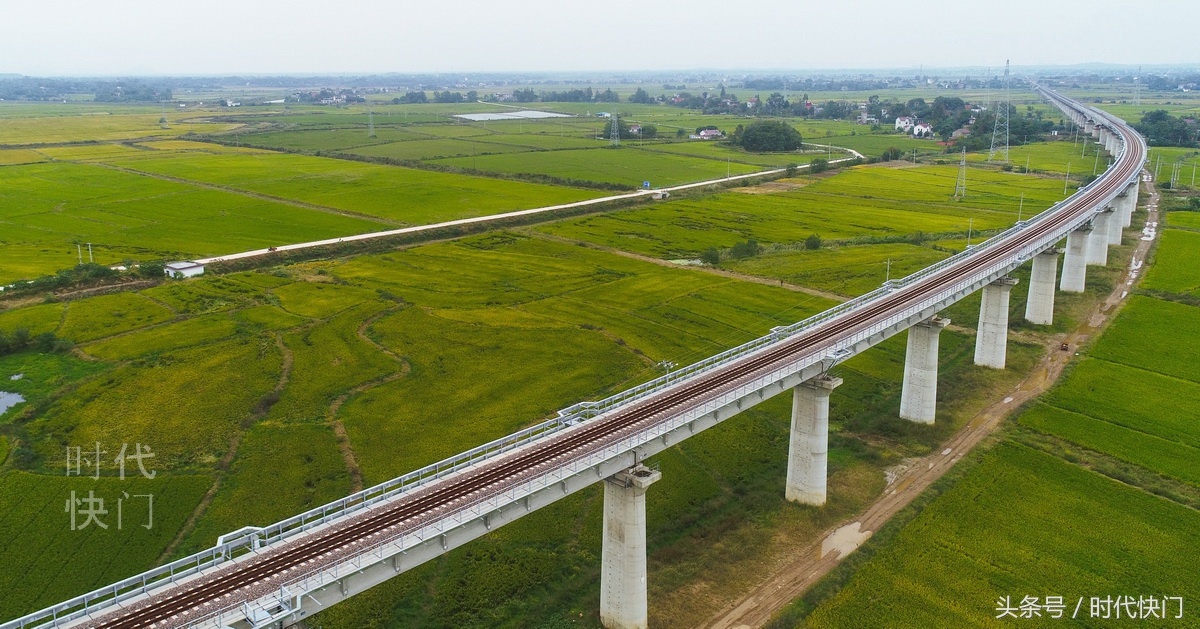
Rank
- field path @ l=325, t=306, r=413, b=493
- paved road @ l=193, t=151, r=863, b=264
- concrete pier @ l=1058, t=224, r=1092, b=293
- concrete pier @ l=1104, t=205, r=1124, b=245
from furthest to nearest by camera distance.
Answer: concrete pier @ l=1104, t=205, r=1124, b=245 < paved road @ l=193, t=151, r=863, b=264 < concrete pier @ l=1058, t=224, r=1092, b=293 < field path @ l=325, t=306, r=413, b=493

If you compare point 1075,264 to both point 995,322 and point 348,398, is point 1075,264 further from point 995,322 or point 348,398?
point 348,398

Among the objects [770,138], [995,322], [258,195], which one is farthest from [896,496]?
[770,138]

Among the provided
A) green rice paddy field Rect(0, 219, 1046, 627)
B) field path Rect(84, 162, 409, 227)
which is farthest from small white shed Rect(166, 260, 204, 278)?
field path Rect(84, 162, 409, 227)

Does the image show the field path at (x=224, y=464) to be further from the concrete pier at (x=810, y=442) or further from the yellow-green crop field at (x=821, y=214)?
the yellow-green crop field at (x=821, y=214)

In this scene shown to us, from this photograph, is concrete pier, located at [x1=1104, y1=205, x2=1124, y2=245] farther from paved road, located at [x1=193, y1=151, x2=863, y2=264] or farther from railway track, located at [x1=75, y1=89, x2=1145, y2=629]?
paved road, located at [x1=193, y1=151, x2=863, y2=264]

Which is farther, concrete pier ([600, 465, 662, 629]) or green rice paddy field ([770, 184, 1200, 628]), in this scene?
green rice paddy field ([770, 184, 1200, 628])
